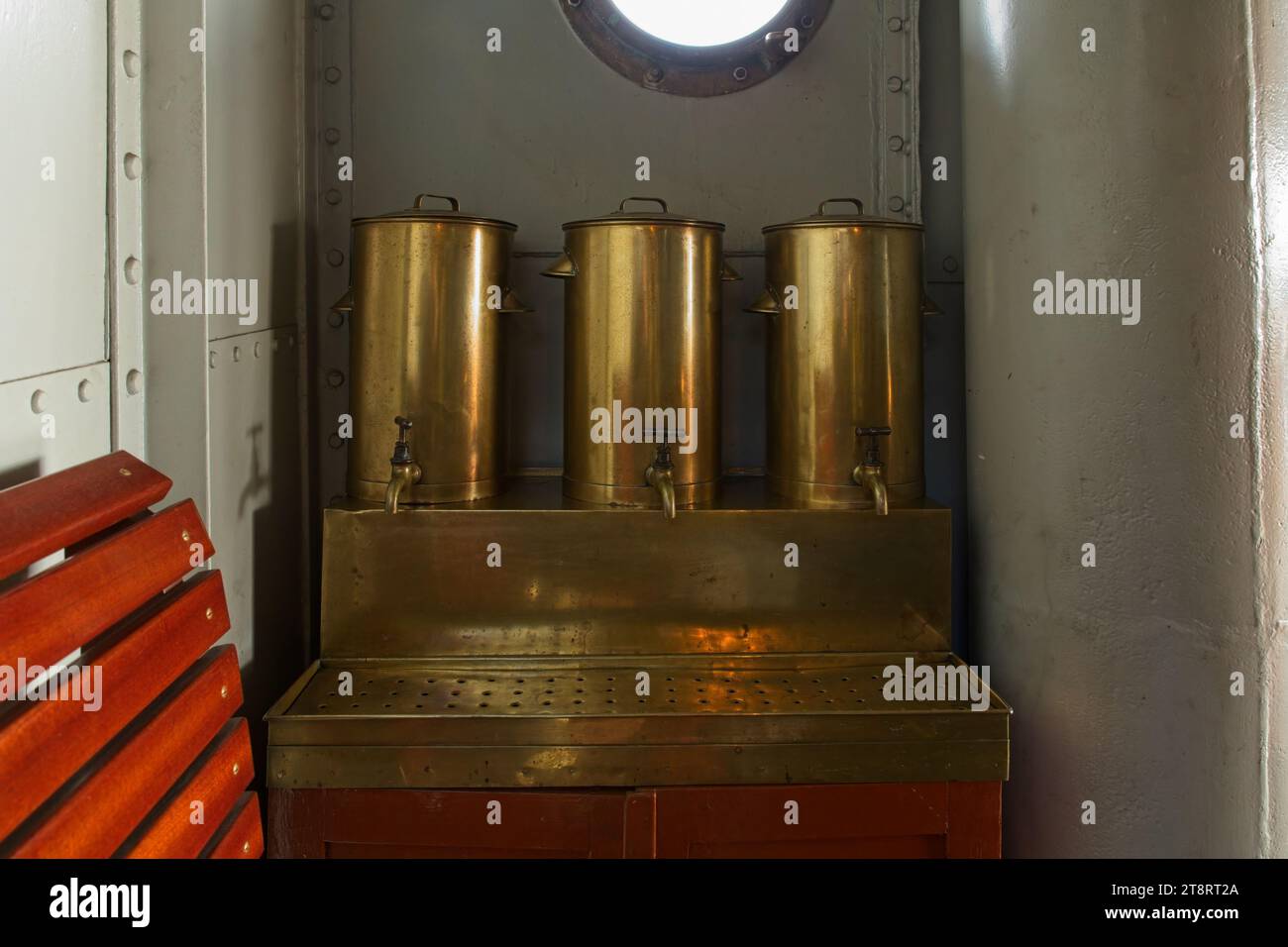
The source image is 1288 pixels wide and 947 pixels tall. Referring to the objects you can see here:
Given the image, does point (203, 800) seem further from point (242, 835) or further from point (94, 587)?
point (94, 587)

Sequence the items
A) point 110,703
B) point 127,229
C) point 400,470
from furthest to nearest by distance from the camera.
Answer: point 400,470
point 127,229
point 110,703

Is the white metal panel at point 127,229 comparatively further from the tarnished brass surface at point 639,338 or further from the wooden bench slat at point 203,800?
the tarnished brass surface at point 639,338

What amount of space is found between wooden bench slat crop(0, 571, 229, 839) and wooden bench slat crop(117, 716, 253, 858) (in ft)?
0.43

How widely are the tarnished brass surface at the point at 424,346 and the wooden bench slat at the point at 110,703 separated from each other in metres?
0.72

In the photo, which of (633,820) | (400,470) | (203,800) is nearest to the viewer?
(203,800)

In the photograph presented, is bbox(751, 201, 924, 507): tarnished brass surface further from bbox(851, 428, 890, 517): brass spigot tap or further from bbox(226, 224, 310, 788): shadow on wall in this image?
bbox(226, 224, 310, 788): shadow on wall

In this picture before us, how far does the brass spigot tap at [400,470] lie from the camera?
2.32 metres

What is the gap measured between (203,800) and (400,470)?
89 cm

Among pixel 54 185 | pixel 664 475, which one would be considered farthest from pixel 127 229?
pixel 664 475

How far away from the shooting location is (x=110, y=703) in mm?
1372
